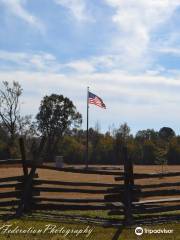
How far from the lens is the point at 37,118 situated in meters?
104

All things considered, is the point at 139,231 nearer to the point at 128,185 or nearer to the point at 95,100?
the point at 128,185

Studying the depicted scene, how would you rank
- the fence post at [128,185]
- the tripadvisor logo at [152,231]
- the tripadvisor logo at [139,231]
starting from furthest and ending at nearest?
the fence post at [128,185] → the tripadvisor logo at [152,231] → the tripadvisor logo at [139,231]

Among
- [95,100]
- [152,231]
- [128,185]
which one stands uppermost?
[95,100]

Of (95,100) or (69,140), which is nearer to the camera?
(95,100)

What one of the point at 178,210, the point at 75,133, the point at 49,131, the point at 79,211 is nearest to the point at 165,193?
the point at 178,210

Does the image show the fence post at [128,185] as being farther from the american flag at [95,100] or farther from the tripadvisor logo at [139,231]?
the american flag at [95,100]

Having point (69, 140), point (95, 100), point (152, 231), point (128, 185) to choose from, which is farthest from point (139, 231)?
point (69, 140)

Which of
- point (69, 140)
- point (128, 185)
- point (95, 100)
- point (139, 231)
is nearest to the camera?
point (139, 231)

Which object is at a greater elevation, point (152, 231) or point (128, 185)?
point (128, 185)

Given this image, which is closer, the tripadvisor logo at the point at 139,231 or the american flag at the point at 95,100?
the tripadvisor logo at the point at 139,231

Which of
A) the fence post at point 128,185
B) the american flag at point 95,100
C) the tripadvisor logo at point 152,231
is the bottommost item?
the tripadvisor logo at point 152,231

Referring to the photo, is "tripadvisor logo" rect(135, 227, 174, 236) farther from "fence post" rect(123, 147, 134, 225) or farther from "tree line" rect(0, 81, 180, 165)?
"tree line" rect(0, 81, 180, 165)

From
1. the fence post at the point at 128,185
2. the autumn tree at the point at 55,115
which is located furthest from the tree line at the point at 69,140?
the fence post at the point at 128,185

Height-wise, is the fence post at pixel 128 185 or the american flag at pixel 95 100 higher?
the american flag at pixel 95 100
